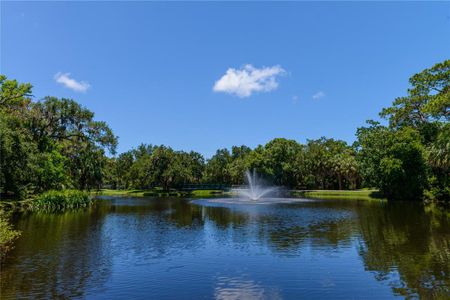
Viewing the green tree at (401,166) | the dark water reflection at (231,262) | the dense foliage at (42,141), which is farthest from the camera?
the green tree at (401,166)

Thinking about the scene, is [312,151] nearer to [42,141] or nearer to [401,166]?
[401,166]

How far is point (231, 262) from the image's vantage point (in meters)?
15.0

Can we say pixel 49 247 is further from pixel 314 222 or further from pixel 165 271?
pixel 314 222

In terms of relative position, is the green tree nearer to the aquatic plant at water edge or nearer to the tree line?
the tree line

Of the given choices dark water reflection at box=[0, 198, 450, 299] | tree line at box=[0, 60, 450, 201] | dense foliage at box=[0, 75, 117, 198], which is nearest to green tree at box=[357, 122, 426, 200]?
tree line at box=[0, 60, 450, 201]

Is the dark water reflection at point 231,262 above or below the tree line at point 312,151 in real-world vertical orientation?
below

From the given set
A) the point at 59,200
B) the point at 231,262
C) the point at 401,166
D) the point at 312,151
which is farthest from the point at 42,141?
the point at 312,151

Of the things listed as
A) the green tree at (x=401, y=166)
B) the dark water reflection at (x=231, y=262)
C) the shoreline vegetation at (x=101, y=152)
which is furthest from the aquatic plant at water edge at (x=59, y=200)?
the green tree at (x=401, y=166)

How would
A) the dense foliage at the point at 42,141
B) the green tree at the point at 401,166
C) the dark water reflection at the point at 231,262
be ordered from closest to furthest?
the dark water reflection at the point at 231,262, the dense foliage at the point at 42,141, the green tree at the point at 401,166

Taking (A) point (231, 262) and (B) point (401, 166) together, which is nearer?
(A) point (231, 262)

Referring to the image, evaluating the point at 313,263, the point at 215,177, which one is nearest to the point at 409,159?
the point at 313,263

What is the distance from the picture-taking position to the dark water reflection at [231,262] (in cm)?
1120

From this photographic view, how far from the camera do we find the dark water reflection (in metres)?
11.2

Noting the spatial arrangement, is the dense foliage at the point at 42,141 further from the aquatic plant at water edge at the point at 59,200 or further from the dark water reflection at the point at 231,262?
the dark water reflection at the point at 231,262
